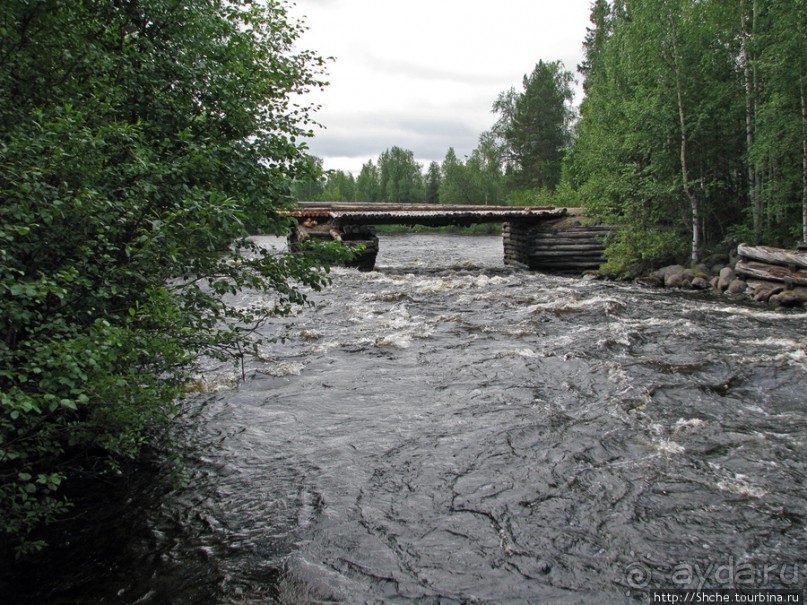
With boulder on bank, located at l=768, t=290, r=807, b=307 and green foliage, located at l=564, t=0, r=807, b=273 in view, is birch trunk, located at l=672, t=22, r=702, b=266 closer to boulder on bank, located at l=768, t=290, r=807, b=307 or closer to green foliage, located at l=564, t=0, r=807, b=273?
green foliage, located at l=564, t=0, r=807, b=273

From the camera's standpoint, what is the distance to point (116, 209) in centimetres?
359

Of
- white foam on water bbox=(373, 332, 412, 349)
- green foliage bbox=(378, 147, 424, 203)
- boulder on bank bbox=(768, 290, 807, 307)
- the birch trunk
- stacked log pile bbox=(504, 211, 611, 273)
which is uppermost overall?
green foliage bbox=(378, 147, 424, 203)

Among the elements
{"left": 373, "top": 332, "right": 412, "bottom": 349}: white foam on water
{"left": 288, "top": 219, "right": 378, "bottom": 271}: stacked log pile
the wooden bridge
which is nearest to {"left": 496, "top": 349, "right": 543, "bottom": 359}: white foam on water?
{"left": 373, "top": 332, "right": 412, "bottom": 349}: white foam on water

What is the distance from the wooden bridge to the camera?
23.4m

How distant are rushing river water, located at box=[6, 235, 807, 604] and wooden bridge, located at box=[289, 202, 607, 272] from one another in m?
13.3

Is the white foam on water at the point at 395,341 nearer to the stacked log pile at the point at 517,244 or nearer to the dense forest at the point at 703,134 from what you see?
the dense forest at the point at 703,134

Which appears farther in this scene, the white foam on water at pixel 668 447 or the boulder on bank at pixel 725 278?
the boulder on bank at pixel 725 278

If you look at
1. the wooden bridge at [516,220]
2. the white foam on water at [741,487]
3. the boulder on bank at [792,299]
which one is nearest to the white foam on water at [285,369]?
the white foam on water at [741,487]

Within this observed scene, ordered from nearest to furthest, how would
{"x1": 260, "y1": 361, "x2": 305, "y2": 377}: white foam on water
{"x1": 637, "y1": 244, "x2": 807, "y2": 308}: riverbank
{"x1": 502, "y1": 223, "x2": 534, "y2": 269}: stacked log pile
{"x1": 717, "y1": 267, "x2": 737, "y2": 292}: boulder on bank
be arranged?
{"x1": 260, "y1": 361, "x2": 305, "y2": 377}: white foam on water → {"x1": 637, "y1": 244, "x2": 807, "y2": 308}: riverbank → {"x1": 717, "y1": 267, "x2": 737, "y2": 292}: boulder on bank → {"x1": 502, "y1": 223, "x2": 534, "y2": 269}: stacked log pile

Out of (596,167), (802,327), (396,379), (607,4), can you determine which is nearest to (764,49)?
(596,167)

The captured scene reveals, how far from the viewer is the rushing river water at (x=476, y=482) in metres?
3.99

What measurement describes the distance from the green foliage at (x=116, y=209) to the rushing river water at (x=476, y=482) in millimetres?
1128

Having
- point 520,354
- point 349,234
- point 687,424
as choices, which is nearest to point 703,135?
point 520,354

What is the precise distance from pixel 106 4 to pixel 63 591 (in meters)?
4.92
